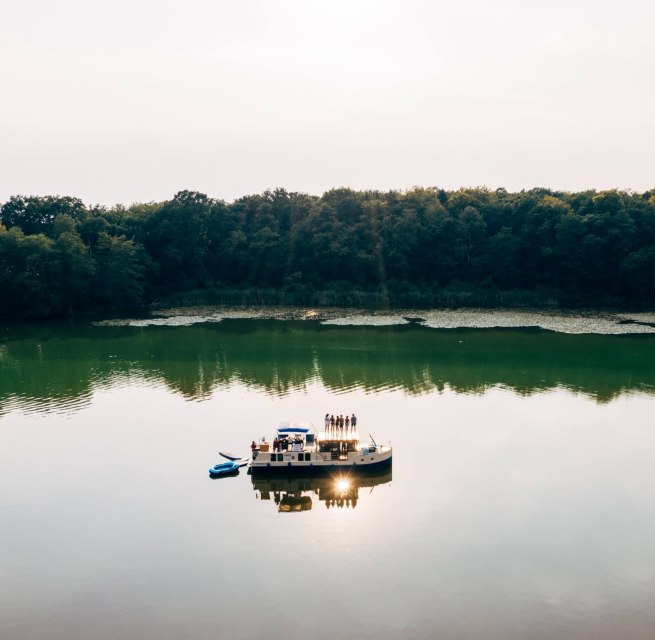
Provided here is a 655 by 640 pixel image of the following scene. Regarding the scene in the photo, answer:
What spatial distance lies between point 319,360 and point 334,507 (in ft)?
96.0

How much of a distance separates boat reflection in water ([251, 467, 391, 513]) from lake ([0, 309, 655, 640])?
0.41 feet

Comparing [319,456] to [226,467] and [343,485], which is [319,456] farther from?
[226,467]

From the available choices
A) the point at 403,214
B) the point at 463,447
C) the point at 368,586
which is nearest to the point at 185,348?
the point at 463,447

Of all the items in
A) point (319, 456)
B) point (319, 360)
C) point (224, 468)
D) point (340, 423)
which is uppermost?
point (319, 360)

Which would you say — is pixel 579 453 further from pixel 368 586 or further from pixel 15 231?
pixel 15 231

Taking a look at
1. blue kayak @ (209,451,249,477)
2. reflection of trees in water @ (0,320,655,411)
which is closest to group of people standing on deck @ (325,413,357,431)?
blue kayak @ (209,451,249,477)

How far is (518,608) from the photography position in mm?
18734

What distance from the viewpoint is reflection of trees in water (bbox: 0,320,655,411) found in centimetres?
4594

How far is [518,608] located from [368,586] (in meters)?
4.75

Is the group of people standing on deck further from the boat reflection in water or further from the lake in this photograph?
the boat reflection in water

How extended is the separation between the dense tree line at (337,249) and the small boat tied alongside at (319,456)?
63.6 m

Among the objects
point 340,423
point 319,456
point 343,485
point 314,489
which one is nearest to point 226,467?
point 314,489

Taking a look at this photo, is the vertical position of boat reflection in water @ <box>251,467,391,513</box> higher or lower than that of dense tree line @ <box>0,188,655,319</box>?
lower

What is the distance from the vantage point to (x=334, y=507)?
26.4 m
